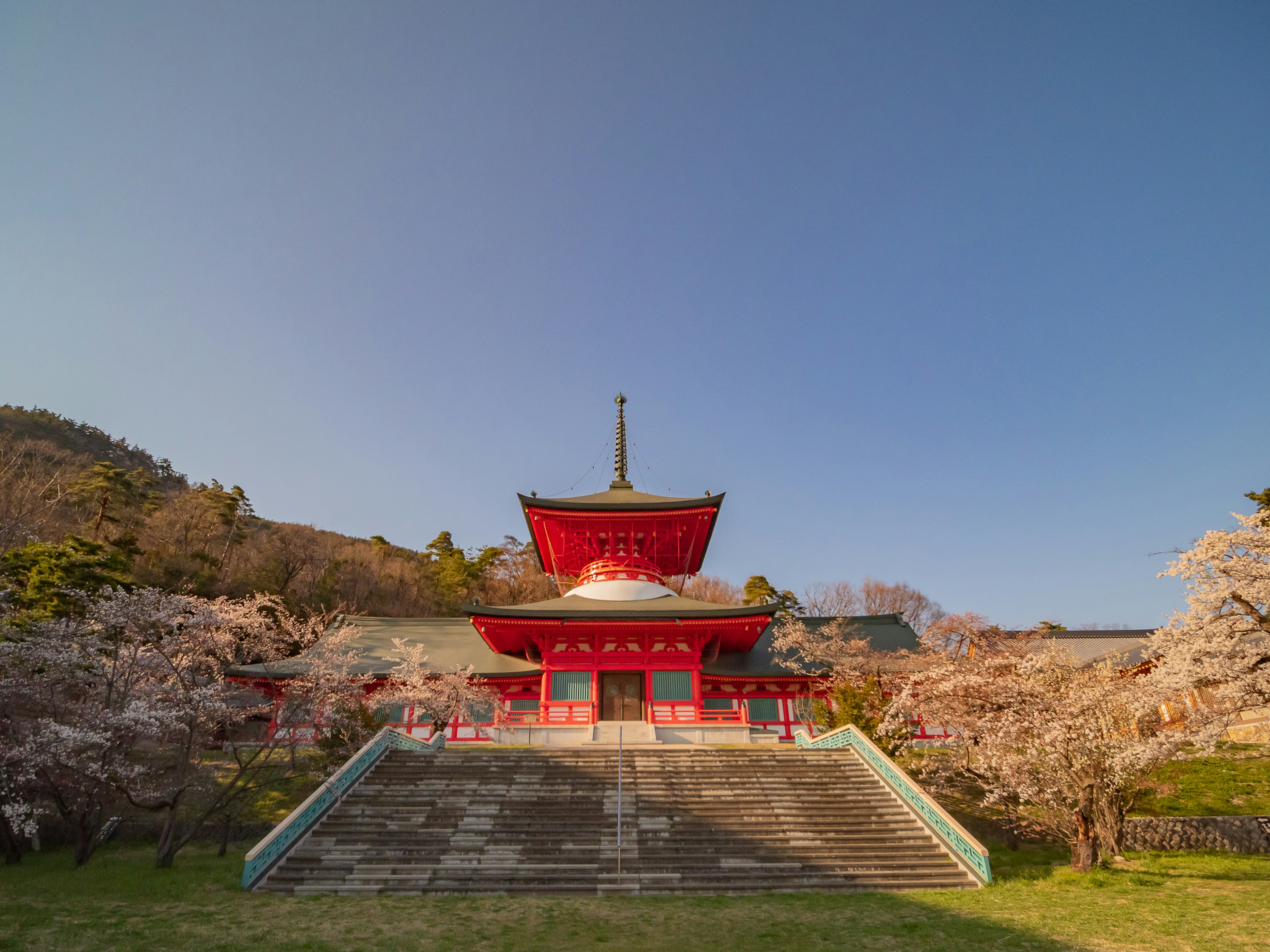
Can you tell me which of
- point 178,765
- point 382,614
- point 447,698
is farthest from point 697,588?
point 178,765

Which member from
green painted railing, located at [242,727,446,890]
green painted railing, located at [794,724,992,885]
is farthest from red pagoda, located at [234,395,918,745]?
green painted railing, located at [242,727,446,890]

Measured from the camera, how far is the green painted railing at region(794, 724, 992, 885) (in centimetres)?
1148

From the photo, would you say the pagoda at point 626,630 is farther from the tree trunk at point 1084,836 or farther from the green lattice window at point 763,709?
the tree trunk at point 1084,836

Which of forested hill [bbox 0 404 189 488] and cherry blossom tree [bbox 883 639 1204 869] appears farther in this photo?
forested hill [bbox 0 404 189 488]

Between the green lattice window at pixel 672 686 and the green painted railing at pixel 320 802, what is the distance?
7012 millimetres

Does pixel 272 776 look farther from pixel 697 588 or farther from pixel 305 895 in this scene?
pixel 697 588

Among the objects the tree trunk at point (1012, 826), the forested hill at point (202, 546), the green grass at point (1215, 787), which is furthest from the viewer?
the forested hill at point (202, 546)

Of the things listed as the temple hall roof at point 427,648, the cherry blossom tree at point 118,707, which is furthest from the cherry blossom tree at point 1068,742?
the cherry blossom tree at point 118,707

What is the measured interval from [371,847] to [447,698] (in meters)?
6.76

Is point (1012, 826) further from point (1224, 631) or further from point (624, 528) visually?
point (624, 528)

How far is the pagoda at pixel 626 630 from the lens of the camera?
20406 millimetres

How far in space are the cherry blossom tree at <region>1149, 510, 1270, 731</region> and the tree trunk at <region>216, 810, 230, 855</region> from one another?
16.8 meters

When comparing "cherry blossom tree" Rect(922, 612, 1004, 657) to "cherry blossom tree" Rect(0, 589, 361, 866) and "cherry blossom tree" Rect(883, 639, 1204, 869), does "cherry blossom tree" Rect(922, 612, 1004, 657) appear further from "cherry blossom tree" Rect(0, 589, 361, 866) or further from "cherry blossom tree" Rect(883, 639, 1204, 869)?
"cherry blossom tree" Rect(0, 589, 361, 866)

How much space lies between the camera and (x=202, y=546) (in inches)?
1549
